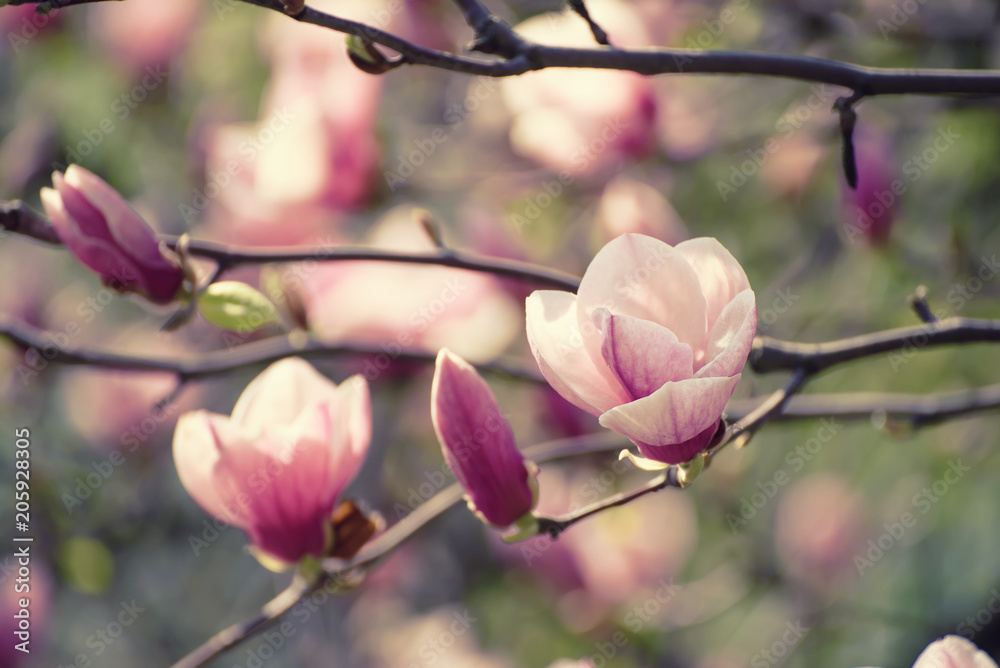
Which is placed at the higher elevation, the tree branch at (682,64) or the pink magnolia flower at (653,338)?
the tree branch at (682,64)

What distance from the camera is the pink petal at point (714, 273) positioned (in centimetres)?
59

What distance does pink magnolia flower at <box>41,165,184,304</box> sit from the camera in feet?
2.34

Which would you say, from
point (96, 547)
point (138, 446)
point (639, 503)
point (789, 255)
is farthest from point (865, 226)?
point (138, 446)

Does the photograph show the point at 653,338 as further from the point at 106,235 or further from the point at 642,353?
the point at 106,235

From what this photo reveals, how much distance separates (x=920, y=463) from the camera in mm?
1999

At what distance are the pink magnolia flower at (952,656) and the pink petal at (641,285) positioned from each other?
0.25 metres

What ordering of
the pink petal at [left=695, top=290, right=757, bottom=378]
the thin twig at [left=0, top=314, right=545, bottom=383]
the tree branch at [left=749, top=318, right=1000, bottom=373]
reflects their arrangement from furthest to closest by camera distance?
1. the thin twig at [left=0, top=314, right=545, bottom=383]
2. the tree branch at [left=749, top=318, right=1000, bottom=373]
3. the pink petal at [left=695, top=290, right=757, bottom=378]
